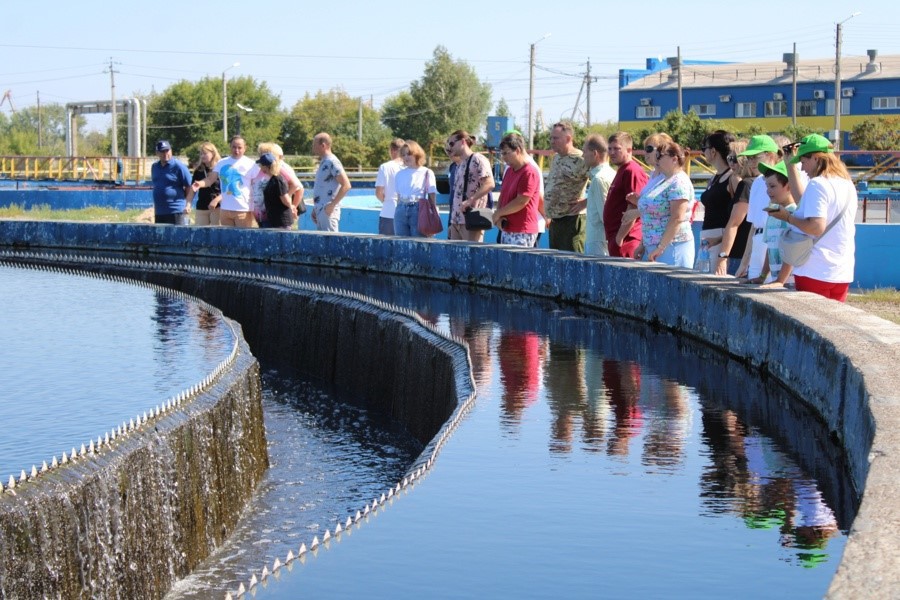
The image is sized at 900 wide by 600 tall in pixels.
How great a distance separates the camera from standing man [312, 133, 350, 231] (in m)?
14.8

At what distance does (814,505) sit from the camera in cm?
521

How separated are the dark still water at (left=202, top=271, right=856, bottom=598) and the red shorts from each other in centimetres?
64

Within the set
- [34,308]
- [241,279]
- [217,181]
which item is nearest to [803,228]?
[34,308]

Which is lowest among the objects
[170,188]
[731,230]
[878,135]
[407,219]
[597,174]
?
[407,219]

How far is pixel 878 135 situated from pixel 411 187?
58.1 m

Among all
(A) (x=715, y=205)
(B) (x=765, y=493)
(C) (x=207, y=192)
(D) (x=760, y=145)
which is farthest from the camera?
(C) (x=207, y=192)

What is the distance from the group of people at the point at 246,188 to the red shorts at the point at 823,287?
680cm

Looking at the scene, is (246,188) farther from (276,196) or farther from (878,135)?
(878,135)

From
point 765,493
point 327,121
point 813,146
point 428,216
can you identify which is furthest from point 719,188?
point 327,121

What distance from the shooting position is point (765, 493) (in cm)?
539

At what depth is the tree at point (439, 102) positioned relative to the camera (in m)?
106

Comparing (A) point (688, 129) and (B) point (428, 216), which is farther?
(A) point (688, 129)

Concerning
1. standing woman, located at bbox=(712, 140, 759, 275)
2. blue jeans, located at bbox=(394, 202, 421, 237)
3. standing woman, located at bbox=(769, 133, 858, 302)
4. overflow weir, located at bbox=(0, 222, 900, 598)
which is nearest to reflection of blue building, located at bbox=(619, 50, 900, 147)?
overflow weir, located at bbox=(0, 222, 900, 598)

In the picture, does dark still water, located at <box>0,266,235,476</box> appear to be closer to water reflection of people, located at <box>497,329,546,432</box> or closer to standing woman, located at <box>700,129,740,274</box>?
water reflection of people, located at <box>497,329,546,432</box>
